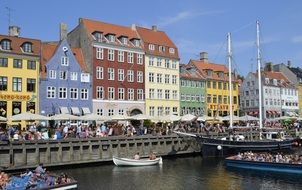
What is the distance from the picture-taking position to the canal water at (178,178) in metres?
31.0

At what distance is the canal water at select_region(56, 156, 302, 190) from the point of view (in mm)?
31031

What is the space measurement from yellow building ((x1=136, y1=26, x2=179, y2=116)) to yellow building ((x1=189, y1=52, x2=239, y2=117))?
9108 mm

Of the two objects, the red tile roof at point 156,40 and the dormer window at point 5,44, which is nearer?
the dormer window at point 5,44

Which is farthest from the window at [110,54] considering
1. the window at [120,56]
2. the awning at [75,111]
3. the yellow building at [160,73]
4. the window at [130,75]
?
the awning at [75,111]

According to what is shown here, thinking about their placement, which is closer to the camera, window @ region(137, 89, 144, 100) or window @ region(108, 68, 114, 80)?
window @ region(108, 68, 114, 80)

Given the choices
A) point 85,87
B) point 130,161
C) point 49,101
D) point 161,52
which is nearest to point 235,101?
point 161,52

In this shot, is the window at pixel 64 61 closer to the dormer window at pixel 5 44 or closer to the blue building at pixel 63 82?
the blue building at pixel 63 82

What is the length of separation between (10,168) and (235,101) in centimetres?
5942

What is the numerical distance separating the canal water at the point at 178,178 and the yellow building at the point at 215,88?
131 feet

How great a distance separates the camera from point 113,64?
6531 cm

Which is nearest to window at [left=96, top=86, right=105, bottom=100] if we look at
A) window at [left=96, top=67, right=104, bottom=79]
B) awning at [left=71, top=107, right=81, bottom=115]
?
window at [left=96, top=67, right=104, bottom=79]

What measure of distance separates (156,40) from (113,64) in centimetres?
1161

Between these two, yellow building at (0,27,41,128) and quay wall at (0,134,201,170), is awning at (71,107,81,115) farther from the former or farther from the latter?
quay wall at (0,134,201,170)

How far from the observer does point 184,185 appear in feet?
103
